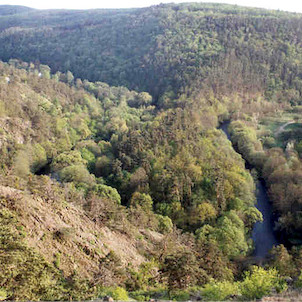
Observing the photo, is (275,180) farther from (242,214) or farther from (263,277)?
(263,277)

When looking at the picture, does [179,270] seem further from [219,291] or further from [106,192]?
[106,192]

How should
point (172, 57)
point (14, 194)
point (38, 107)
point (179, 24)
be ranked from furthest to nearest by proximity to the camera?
point (179, 24)
point (172, 57)
point (38, 107)
point (14, 194)

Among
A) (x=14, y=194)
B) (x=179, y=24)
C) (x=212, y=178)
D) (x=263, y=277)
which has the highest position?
(x=179, y=24)

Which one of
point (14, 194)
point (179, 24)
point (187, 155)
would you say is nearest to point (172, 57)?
point (179, 24)

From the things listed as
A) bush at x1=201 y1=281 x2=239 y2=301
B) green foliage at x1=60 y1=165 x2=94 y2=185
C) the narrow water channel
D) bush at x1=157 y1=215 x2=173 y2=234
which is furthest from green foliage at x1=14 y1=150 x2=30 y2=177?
the narrow water channel

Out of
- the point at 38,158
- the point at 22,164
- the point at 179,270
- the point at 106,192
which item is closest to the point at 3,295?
the point at 179,270

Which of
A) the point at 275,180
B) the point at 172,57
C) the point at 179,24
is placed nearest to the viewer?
the point at 275,180

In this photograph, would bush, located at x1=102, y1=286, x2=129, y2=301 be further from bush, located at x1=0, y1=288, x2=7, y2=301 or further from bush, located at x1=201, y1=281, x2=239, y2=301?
bush, located at x1=201, y1=281, x2=239, y2=301

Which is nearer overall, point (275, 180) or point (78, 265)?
point (78, 265)
